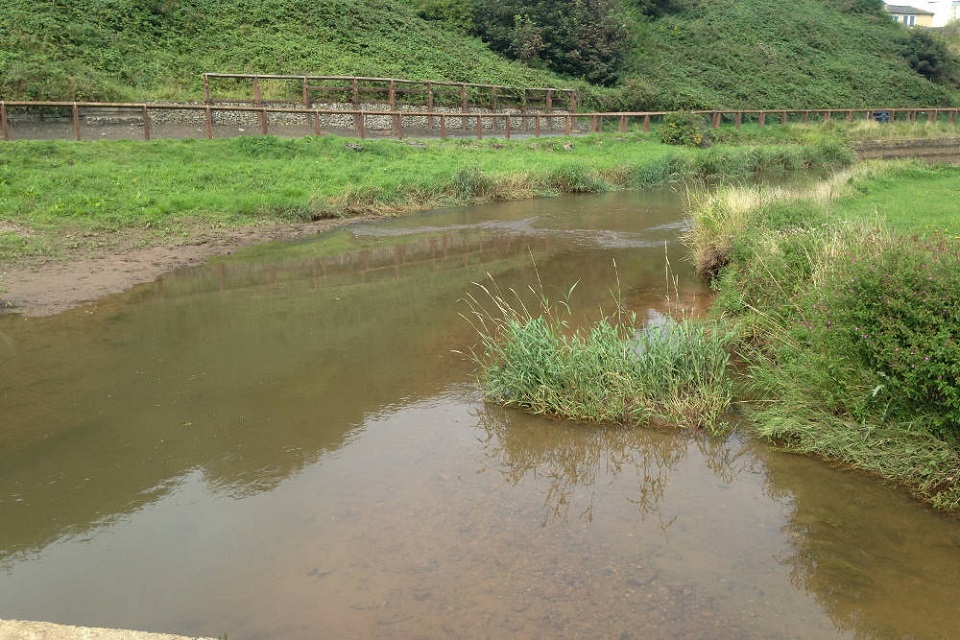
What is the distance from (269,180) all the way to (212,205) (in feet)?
7.57

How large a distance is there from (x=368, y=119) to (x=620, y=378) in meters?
23.1

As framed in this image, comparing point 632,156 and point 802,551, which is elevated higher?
point 632,156

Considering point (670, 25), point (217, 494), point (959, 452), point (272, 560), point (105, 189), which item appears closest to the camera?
point (272, 560)

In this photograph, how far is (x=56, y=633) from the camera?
361 cm

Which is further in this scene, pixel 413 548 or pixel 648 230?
pixel 648 230

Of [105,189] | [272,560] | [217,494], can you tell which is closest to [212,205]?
[105,189]

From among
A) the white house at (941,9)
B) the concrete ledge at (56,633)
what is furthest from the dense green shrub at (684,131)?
the white house at (941,9)

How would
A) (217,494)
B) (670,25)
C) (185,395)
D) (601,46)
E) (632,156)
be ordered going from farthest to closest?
(670,25) < (601,46) < (632,156) < (185,395) < (217,494)

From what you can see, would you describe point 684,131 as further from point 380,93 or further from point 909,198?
point 909,198

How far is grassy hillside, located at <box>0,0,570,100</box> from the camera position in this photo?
2405 cm

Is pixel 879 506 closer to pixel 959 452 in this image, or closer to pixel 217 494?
pixel 959 452

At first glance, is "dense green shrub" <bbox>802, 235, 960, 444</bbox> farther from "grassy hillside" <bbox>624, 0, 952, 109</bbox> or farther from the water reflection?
"grassy hillside" <bbox>624, 0, 952, 109</bbox>

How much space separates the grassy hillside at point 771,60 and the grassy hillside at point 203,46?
10647mm

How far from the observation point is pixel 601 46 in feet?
138
